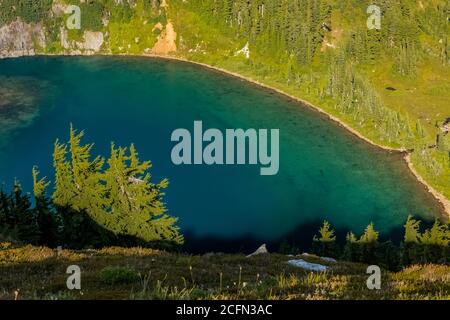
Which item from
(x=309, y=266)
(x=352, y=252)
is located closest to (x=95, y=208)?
(x=309, y=266)

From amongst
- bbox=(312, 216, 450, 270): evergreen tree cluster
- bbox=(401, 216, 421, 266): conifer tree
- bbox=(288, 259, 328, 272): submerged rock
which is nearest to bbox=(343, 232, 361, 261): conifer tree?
bbox=(312, 216, 450, 270): evergreen tree cluster

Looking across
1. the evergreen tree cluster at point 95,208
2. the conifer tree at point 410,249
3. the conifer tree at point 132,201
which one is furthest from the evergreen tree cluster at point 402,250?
the conifer tree at point 132,201

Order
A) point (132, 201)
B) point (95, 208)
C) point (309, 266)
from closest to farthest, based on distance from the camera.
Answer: point (309, 266), point (132, 201), point (95, 208)

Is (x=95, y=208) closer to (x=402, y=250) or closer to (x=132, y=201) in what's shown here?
(x=132, y=201)

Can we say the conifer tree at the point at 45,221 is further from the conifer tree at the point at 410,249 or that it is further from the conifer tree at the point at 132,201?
the conifer tree at the point at 410,249

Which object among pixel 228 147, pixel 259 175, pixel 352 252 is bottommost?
pixel 352 252

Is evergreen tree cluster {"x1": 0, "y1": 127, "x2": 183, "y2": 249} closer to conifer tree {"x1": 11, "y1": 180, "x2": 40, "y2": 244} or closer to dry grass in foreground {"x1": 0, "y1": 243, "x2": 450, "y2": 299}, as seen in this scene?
conifer tree {"x1": 11, "y1": 180, "x2": 40, "y2": 244}
